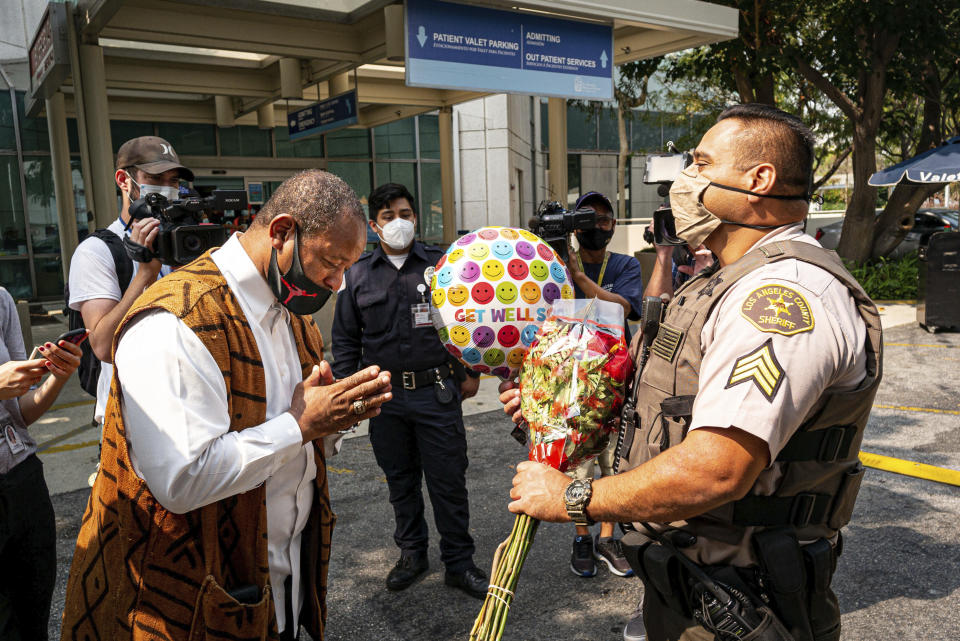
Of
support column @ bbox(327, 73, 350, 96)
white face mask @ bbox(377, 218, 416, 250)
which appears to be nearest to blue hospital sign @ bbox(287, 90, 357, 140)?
support column @ bbox(327, 73, 350, 96)

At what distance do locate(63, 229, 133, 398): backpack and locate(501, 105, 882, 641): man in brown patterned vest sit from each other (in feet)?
8.03

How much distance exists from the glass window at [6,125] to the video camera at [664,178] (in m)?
15.3

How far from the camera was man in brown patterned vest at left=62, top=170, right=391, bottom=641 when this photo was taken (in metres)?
1.77

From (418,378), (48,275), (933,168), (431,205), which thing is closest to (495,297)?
(418,378)

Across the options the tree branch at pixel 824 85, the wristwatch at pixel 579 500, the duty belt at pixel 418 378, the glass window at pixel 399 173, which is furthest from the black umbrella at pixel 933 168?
Answer: the wristwatch at pixel 579 500

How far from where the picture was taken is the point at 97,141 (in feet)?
26.8

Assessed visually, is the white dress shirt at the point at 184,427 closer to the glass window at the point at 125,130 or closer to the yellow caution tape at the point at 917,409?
the yellow caution tape at the point at 917,409

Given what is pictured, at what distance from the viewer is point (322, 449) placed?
2363 millimetres

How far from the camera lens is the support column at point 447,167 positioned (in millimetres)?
14777

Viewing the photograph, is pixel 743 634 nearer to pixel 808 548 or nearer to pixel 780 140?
pixel 808 548

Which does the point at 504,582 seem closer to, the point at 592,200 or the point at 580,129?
the point at 592,200

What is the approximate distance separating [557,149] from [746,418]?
9565 mm

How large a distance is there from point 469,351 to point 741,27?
1190 cm

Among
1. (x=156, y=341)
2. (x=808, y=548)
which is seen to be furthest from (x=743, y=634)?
(x=156, y=341)
